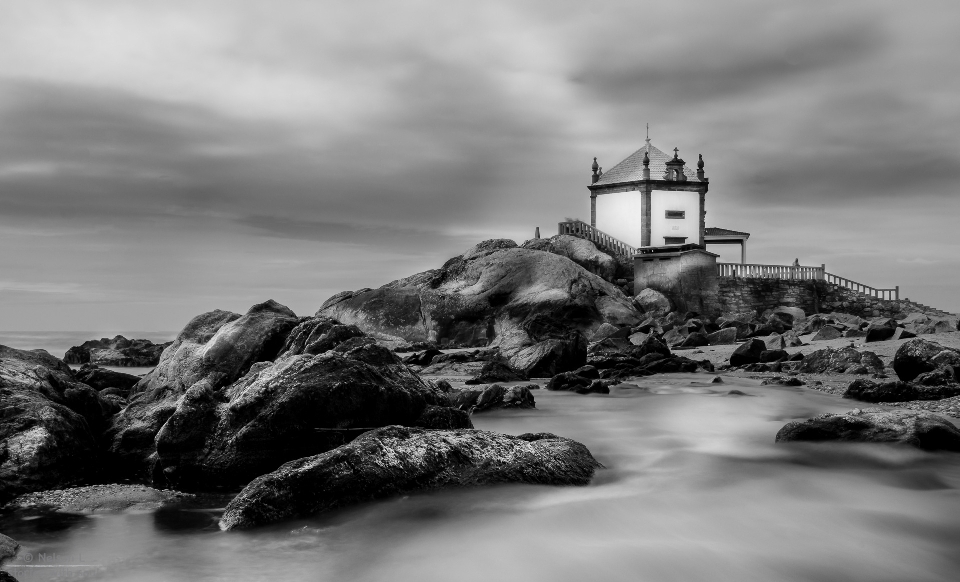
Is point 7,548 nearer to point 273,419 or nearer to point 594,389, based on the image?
point 273,419

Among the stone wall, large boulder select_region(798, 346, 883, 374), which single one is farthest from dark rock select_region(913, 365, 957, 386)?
the stone wall

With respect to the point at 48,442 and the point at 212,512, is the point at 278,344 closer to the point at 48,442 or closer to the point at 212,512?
the point at 48,442

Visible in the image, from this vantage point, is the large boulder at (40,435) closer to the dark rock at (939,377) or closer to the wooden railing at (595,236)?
the dark rock at (939,377)

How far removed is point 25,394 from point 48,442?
3.30 feet

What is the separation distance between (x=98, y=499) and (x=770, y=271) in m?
44.1

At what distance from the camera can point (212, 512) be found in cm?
700

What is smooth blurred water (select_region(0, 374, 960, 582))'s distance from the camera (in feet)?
18.7

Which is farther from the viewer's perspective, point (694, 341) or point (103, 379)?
point (694, 341)

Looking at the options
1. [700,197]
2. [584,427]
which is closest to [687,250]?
[700,197]

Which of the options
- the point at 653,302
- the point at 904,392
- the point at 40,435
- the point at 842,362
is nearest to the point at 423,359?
the point at 842,362

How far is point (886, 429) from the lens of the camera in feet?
29.6

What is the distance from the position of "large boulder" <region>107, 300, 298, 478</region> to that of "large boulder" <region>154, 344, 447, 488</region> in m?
1.17

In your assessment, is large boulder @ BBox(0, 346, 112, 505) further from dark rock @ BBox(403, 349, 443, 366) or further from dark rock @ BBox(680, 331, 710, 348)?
dark rock @ BBox(680, 331, 710, 348)

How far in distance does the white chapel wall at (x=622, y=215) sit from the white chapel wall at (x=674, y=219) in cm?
92
